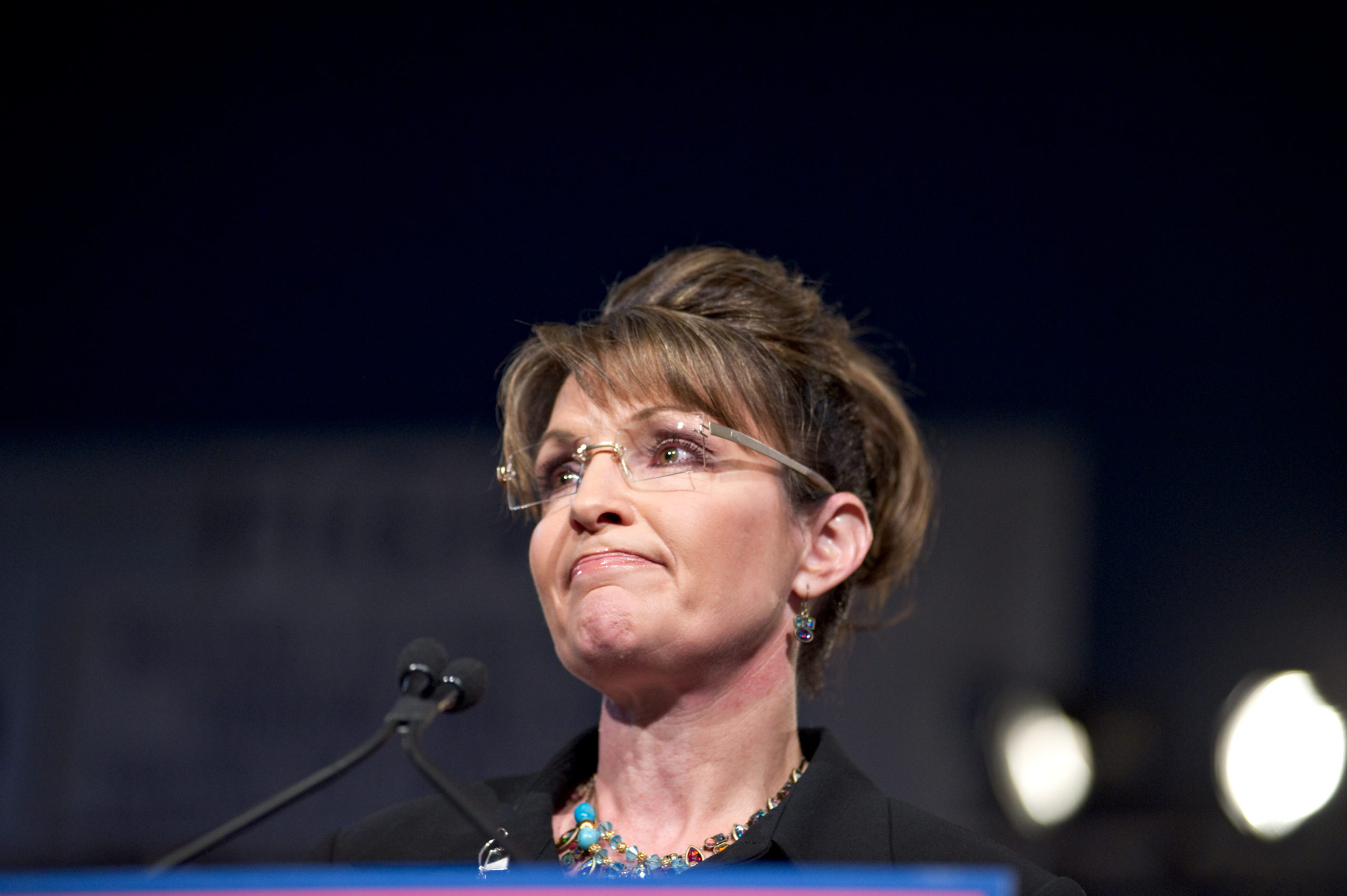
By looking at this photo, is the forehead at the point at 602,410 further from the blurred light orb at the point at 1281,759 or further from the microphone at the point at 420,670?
the blurred light orb at the point at 1281,759

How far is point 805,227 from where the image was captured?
10.6 feet

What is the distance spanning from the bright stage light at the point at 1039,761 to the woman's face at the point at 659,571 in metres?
1.53

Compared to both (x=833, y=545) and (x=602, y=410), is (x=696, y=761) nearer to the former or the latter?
(x=833, y=545)

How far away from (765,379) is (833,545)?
0.93ft

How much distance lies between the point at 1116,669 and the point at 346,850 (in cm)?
202

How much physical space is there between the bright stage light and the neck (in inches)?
57.9

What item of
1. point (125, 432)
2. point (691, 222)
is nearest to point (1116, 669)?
point (691, 222)

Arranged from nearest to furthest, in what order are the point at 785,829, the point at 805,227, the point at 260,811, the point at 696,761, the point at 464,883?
the point at 464,883
the point at 260,811
the point at 785,829
the point at 696,761
the point at 805,227

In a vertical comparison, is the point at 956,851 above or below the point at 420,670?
below

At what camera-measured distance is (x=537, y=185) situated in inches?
133

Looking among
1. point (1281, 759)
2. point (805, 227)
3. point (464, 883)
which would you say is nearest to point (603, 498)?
point (464, 883)

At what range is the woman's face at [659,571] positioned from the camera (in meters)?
1.55

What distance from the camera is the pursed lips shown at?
156 centimetres

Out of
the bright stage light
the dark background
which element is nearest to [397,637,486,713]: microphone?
the dark background
